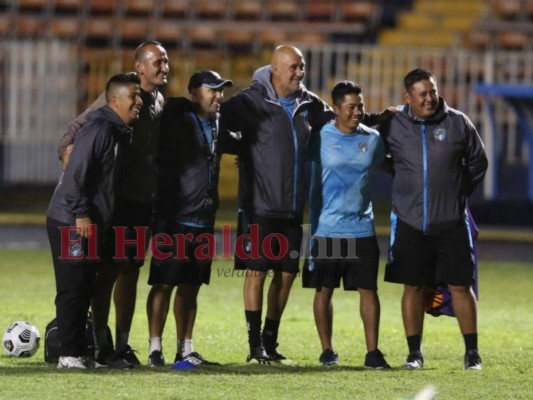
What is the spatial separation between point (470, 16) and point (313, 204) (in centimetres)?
1619

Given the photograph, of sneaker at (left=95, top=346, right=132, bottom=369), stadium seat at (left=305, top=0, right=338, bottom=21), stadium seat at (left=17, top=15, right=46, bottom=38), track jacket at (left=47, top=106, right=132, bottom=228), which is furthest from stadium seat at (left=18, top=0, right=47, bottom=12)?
sneaker at (left=95, top=346, right=132, bottom=369)

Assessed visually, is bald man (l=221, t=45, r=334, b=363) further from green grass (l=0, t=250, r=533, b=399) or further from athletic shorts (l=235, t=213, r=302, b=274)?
green grass (l=0, t=250, r=533, b=399)

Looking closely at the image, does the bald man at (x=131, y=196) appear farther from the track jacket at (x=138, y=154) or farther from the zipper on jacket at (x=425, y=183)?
the zipper on jacket at (x=425, y=183)

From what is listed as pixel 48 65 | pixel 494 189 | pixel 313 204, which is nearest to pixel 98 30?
pixel 48 65

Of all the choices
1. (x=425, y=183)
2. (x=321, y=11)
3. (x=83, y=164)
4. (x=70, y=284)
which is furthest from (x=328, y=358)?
(x=321, y=11)

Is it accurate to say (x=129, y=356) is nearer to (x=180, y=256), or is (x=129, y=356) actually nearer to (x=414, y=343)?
(x=180, y=256)

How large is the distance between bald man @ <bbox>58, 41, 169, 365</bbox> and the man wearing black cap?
0.12 m

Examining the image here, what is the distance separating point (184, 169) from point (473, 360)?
2263 mm

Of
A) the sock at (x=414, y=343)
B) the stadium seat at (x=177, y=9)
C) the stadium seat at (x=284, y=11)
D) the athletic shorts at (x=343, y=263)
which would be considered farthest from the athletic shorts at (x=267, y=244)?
the stadium seat at (x=177, y=9)

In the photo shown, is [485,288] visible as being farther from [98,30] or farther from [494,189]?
[98,30]

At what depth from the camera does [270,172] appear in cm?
912

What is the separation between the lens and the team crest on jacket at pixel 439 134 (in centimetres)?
913

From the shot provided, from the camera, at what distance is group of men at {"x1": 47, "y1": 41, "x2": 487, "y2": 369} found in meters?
8.84

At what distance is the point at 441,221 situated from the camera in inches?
359
